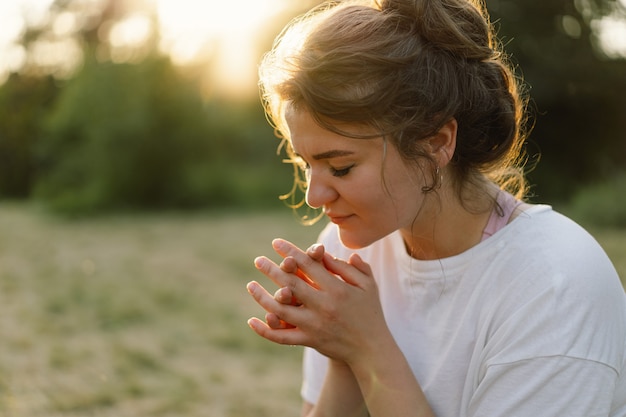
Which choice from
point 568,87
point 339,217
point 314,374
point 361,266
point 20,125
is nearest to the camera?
point 339,217

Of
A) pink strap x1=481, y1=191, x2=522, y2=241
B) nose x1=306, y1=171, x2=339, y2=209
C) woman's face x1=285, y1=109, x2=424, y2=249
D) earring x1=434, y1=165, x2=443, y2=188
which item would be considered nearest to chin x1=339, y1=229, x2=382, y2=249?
woman's face x1=285, y1=109, x2=424, y2=249

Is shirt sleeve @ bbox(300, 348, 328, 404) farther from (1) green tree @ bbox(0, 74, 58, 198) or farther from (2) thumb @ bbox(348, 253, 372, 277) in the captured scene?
(1) green tree @ bbox(0, 74, 58, 198)

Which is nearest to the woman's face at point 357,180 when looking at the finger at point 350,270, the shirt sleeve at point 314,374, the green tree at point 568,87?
the finger at point 350,270

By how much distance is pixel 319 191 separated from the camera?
1.79 meters

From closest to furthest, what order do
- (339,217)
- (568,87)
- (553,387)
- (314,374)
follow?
(553,387) < (339,217) < (314,374) < (568,87)

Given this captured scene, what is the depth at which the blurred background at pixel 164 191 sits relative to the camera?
455cm

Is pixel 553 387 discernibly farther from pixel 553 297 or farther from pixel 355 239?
pixel 355 239

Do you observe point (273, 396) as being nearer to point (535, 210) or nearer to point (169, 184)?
point (535, 210)

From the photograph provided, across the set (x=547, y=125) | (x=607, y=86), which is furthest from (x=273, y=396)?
(x=547, y=125)

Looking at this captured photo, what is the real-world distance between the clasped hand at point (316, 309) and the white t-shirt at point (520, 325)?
20 centimetres

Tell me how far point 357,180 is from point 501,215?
468mm

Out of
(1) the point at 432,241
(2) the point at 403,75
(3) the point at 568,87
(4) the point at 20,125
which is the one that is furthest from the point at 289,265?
(4) the point at 20,125

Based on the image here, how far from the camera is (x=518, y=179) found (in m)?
2.30

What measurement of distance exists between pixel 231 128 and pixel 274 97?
41.4ft
